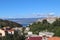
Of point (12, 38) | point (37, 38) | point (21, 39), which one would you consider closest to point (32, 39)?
point (37, 38)

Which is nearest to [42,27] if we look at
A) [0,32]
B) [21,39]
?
[0,32]

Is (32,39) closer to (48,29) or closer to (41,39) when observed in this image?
(41,39)

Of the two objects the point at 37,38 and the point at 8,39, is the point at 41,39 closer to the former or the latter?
the point at 37,38

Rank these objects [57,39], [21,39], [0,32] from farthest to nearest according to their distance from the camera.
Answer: [0,32] < [21,39] < [57,39]

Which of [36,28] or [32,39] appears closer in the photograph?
[32,39]

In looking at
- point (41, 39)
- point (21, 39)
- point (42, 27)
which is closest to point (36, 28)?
point (42, 27)

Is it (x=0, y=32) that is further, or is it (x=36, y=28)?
(x=36, y=28)

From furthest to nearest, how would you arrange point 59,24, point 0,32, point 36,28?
point 59,24, point 36,28, point 0,32

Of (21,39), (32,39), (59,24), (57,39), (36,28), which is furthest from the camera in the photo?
(59,24)

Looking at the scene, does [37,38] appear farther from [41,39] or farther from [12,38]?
[12,38]

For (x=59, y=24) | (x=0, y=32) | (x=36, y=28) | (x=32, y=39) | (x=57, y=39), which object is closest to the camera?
(x=57, y=39)
